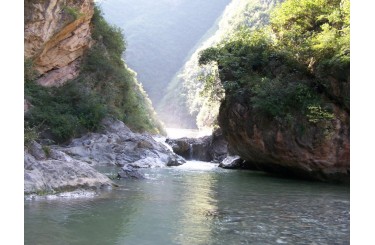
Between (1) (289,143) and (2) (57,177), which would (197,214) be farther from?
(1) (289,143)

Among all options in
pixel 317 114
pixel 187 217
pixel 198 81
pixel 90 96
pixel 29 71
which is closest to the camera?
pixel 187 217

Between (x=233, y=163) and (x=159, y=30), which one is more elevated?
(x=159, y=30)

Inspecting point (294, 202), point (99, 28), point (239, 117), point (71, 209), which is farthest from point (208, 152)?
point (71, 209)

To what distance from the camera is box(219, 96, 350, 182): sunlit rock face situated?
16031 millimetres

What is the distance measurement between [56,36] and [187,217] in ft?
73.3

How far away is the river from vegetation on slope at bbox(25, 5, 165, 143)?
1339 cm

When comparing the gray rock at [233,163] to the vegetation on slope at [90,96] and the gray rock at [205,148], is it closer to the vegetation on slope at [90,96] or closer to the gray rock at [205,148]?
the gray rock at [205,148]

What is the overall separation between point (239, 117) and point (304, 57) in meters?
3.97

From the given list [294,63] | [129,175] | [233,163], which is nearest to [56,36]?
[233,163]

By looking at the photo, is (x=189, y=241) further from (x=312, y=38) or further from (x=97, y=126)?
(x=97, y=126)

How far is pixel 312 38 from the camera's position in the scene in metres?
17.7

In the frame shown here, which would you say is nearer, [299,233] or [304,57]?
[299,233]

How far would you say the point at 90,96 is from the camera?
29969 mm

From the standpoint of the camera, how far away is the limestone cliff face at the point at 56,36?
2497cm
